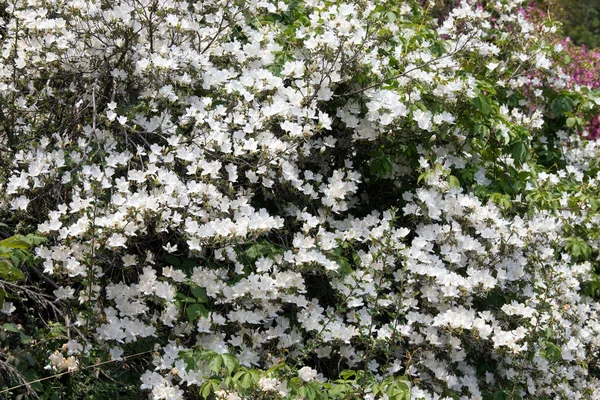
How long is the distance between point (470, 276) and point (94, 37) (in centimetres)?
203

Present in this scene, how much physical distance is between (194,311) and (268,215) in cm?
56

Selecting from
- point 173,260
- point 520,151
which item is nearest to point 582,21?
point 520,151

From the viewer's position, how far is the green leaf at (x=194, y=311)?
103 inches

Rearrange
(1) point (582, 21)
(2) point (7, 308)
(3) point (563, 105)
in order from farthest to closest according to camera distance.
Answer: (1) point (582, 21)
(3) point (563, 105)
(2) point (7, 308)

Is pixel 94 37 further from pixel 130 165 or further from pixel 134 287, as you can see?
pixel 134 287

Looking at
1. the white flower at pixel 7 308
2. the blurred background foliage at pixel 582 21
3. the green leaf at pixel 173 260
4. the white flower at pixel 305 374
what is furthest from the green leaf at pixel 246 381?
the blurred background foliage at pixel 582 21

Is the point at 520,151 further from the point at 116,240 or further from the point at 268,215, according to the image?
the point at 116,240

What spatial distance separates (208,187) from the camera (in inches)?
111

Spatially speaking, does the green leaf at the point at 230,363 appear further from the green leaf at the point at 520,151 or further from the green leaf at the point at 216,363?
the green leaf at the point at 520,151

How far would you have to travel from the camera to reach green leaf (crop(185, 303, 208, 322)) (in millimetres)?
2611

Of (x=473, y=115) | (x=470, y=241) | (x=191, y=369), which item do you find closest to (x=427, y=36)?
(x=473, y=115)

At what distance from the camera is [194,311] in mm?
2629

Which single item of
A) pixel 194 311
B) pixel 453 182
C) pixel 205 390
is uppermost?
pixel 453 182

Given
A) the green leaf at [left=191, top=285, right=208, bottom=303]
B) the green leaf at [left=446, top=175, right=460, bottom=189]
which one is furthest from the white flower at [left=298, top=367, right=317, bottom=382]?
the green leaf at [left=446, top=175, right=460, bottom=189]
